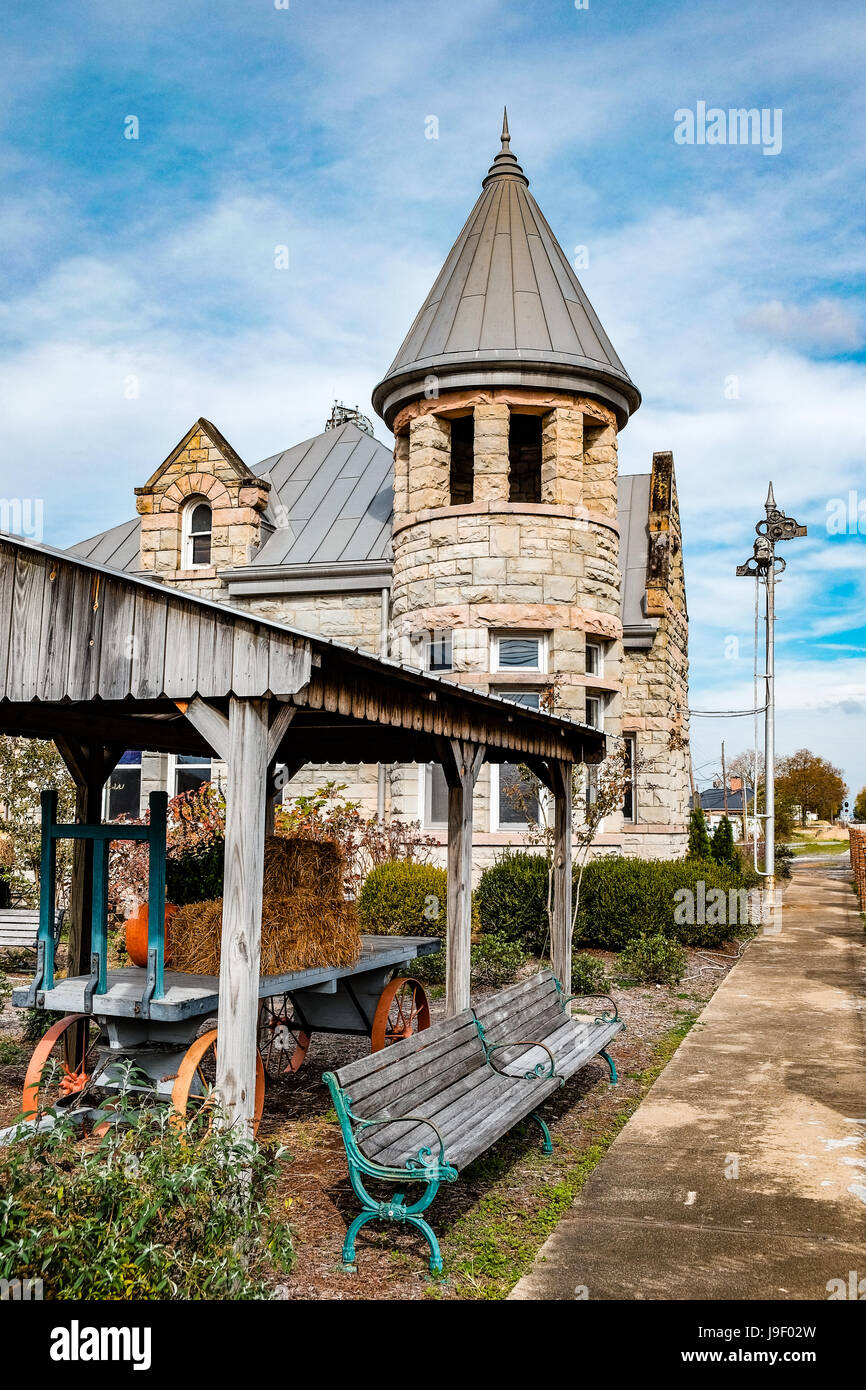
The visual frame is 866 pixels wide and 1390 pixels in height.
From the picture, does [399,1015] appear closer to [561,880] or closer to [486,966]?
[561,880]

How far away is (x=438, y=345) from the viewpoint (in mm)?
16484

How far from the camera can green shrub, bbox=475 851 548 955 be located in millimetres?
14953

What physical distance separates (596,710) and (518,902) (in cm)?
359

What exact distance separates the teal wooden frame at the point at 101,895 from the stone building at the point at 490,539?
8092 millimetres

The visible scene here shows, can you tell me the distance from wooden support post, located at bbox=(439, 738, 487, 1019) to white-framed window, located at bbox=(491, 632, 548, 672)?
25.4ft

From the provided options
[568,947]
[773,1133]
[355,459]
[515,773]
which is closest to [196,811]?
[515,773]

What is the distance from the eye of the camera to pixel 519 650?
16359mm

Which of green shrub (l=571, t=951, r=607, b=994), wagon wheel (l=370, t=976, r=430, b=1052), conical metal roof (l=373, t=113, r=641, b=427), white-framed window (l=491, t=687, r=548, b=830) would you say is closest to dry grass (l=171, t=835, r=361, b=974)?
wagon wheel (l=370, t=976, r=430, b=1052)

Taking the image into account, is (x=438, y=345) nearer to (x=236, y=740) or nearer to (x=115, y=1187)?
(x=236, y=740)

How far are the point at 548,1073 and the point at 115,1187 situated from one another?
3.85 metres

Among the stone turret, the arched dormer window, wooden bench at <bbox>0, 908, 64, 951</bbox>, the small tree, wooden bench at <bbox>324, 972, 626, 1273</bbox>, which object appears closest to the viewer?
wooden bench at <bbox>324, 972, 626, 1273</bbox>

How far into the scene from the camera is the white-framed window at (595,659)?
17047 millimetres
